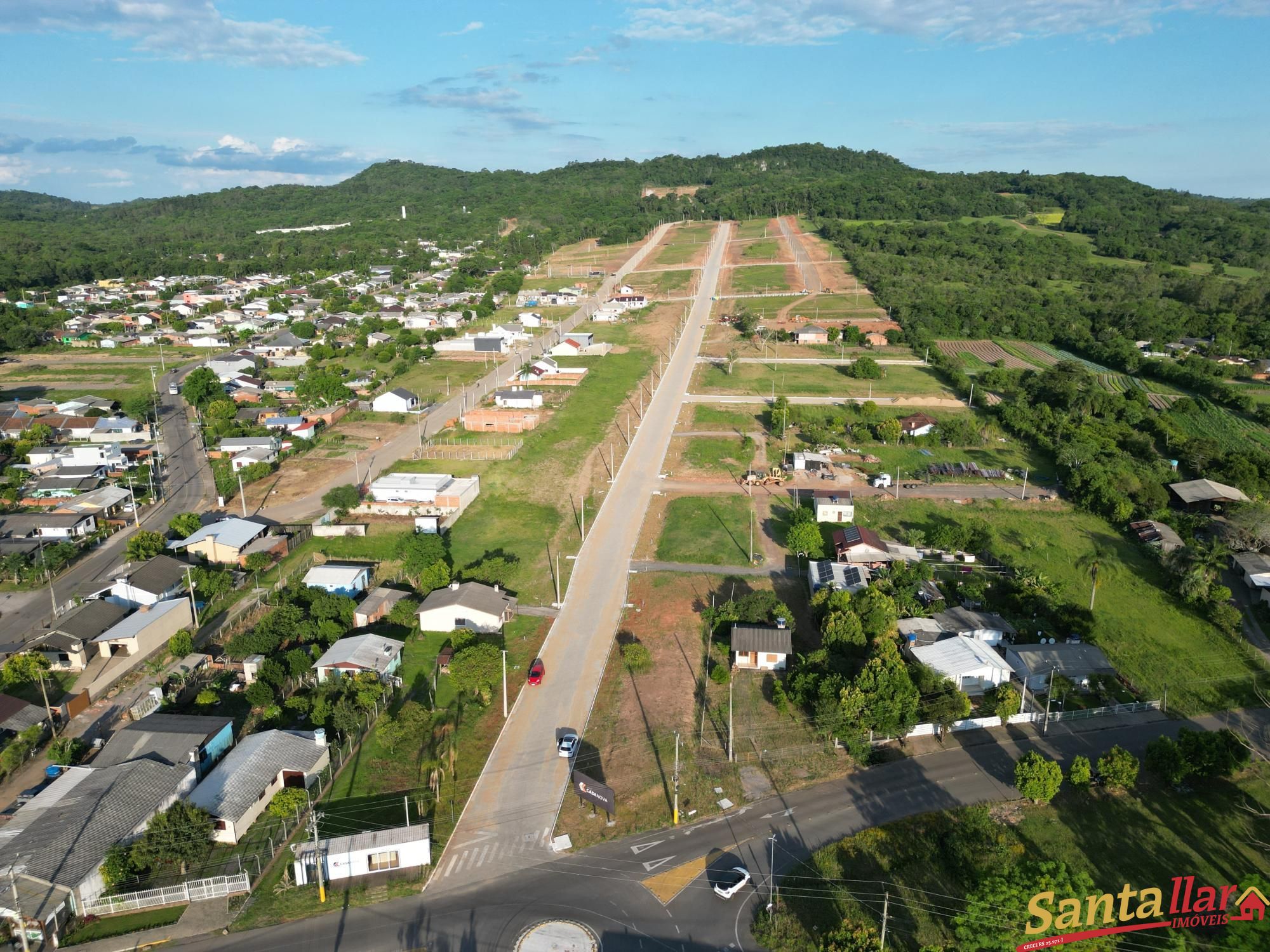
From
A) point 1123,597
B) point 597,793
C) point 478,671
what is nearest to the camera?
point 597,793

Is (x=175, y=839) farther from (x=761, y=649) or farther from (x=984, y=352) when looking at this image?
(x=984, y=352)

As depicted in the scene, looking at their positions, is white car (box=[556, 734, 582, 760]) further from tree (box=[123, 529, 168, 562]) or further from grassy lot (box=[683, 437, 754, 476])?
grassy lot (box=[683, 437, 754, 476])

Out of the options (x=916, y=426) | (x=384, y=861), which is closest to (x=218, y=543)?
(x=384, y=861)

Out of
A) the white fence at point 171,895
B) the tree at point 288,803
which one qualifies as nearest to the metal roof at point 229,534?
the tree at point 288,803

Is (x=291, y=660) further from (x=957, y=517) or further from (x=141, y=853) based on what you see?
(x=957, y=517)

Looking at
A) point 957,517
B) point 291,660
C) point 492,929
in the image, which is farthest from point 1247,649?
point 291,660

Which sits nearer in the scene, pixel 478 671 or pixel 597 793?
pixel 597 793
